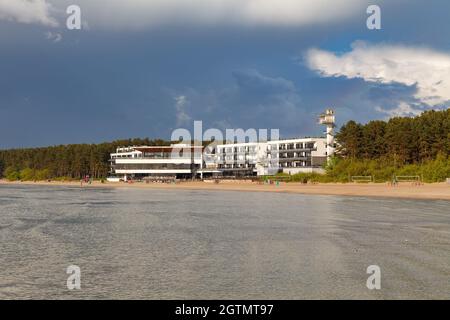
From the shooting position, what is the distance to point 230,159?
172 metres

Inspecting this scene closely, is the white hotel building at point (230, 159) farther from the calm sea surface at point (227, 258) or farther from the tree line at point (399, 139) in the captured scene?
the calm sea surface at point (227, 258)

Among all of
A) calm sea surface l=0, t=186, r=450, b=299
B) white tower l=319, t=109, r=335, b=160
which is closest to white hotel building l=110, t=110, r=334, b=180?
white tower l=319, t=109, r=335, b=160

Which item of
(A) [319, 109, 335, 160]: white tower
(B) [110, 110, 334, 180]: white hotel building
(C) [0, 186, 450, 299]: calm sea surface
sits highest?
(A) [319, 109, 335, 160]: white tower

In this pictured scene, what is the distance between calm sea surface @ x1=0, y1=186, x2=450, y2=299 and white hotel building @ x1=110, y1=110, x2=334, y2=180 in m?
112

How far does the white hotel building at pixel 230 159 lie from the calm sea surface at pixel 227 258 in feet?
368

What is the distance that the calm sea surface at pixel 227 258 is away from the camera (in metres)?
15.5

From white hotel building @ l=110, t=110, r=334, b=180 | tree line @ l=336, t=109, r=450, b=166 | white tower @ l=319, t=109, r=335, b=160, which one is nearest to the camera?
tree line @ l=336, t=109, r=450, b=166

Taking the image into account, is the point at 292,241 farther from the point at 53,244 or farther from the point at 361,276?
the point at 53,244

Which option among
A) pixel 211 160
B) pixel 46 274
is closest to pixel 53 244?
pixel 46 274

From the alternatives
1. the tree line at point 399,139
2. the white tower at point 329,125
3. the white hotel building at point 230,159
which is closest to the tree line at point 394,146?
the tree line at point 399,139

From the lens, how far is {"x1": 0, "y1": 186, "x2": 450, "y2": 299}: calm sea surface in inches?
609

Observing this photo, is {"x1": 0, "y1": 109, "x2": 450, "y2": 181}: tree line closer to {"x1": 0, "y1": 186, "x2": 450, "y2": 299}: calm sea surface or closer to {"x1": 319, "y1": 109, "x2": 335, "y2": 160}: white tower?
{"x1": 319, "y1": 109, "x2": 335, "y2": 160}: white tower

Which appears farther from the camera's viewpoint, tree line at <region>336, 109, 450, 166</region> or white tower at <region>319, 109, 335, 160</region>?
white tower at <region>319, 109, 335, 160</region>
